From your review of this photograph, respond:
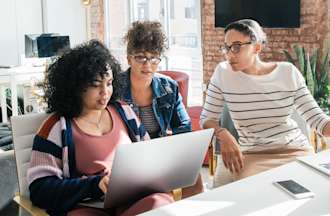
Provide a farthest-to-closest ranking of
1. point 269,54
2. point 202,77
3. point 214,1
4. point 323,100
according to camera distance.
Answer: point 202,77
point 214,1
point 269,54
point 323,100

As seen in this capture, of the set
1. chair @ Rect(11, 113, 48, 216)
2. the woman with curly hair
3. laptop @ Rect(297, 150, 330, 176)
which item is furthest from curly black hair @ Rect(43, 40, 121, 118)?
laptop @ Rect(297, 150, 330, 176)

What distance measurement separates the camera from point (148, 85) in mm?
2385

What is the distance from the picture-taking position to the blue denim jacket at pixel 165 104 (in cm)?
234

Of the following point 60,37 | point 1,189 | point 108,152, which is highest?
point 60,37

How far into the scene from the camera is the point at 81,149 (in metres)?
1.86

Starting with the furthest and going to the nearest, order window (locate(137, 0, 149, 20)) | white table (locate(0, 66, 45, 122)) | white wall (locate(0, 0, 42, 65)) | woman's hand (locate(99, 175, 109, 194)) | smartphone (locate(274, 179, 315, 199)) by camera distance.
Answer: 1. white wall (locate(0, 0, 42, 65))
2. window (locate(137, 0, 149, 20))
3. white table (locate(0, 66, 45, 122))
4. woman's hand (locate(99, 175, 109, 194))
5. smartphone (locate(274, 179, 315, 199))

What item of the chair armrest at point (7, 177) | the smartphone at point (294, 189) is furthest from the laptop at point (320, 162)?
the chair armrest at point (7, 177)

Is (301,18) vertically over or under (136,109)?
over

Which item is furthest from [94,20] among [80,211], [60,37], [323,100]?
[80,211]

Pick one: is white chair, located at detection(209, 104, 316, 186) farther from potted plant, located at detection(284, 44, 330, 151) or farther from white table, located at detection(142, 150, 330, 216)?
potted plant, located at detection(284, 44, 330, 151)

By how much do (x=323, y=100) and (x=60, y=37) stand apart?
3.92 m

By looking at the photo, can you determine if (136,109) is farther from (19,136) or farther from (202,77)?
(202,77)

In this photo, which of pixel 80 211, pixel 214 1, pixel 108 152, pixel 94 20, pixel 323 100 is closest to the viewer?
pixel 80 211

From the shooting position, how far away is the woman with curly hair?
1.77 m
